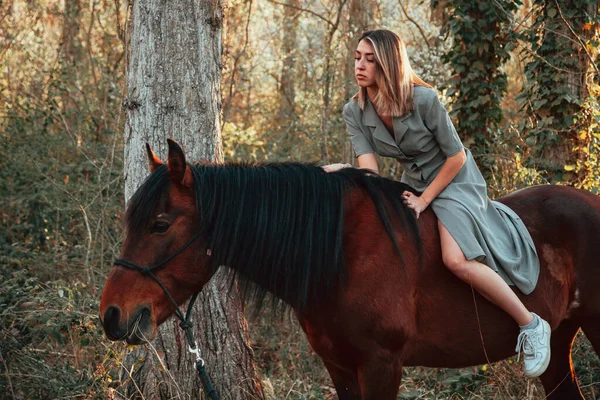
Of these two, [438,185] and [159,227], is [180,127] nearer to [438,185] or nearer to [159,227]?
[159,227]

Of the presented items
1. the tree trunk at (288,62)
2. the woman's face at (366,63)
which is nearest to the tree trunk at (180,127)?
the woman's face at (366,63)

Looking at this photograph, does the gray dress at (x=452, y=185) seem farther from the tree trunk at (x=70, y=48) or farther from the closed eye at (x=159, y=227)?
the tree trunk at (x=70, y=48)

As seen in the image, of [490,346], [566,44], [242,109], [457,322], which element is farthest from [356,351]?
[242,109]

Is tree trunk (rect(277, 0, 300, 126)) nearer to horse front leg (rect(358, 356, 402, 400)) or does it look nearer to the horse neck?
the horse neck

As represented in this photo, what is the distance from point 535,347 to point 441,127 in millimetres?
1331

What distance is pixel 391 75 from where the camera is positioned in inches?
147

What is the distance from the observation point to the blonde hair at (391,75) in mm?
3740

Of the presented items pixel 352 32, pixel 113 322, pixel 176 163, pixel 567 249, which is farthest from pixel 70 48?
pixel 567 249

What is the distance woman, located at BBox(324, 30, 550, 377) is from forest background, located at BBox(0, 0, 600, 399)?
1.58 metres

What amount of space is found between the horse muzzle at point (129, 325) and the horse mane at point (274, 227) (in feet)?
1.41

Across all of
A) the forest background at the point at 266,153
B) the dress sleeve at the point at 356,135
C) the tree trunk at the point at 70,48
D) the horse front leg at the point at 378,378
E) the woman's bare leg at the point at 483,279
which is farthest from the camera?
the tree trunk at the point at 70,48

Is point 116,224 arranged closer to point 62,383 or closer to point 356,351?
point 62,383

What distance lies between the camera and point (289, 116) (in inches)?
489

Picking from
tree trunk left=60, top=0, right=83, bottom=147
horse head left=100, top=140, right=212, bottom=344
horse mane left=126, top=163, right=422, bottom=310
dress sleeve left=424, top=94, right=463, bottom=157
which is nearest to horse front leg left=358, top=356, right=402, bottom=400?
horse mane left=126, top=163, right=422, bottom=310
